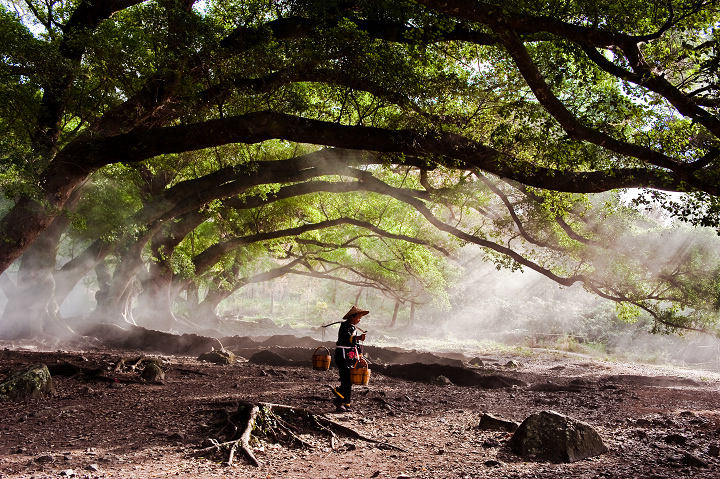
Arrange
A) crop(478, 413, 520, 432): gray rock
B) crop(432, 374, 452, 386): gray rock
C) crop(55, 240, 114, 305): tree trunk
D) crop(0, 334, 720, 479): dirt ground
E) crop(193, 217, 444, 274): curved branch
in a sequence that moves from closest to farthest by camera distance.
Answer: crop(0, 334, 720, 479): dirt ground
crop(478, 413, 520, 432): gray rock
crop(432, 374, 452, 386): gray rock
crop(55, 240, 114, 305): tree trunk
crop(193, 217, 444, 274): curved branch

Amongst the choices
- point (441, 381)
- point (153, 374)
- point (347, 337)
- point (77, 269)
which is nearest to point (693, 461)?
point (347, 337)

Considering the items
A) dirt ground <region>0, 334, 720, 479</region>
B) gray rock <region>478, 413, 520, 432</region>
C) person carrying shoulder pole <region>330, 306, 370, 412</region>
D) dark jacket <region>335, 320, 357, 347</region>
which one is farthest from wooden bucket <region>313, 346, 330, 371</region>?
gray rock <region>478, 413, 520, 432</region>

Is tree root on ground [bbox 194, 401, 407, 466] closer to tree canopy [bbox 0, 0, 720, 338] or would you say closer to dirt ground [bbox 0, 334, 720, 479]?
dirt ground [bbox 0, 334, 720, 479]

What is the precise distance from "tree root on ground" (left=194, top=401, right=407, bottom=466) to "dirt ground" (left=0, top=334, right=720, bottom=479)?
0.36ft

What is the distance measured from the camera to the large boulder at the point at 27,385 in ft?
19.6

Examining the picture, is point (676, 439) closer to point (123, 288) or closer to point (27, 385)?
point (27, 385)

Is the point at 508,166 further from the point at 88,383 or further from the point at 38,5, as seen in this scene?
the point at 38,5

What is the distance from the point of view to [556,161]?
6895 millimetres

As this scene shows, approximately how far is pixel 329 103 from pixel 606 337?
869 inches

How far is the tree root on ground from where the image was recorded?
4.48 meters

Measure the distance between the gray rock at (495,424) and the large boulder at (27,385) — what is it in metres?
5.32

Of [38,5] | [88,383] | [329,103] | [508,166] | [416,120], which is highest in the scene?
[38,5]

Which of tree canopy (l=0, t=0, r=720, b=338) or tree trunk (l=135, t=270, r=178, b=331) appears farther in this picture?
tree trunk (l=135, t=270, r=178, b=331)

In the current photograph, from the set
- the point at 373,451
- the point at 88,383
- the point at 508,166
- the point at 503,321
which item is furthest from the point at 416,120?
the point at 503,321
